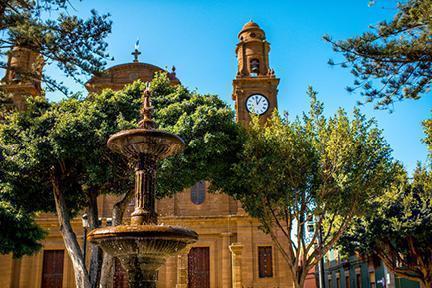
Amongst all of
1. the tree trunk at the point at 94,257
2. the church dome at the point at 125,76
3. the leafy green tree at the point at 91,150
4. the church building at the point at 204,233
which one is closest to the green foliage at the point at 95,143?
the leafy green tree at the point at 91,150

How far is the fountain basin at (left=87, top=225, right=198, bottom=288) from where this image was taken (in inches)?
317

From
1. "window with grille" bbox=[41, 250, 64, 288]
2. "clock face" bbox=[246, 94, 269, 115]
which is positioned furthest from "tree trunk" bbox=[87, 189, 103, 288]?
"clock face" bbox=[246, 94, 269, 115]

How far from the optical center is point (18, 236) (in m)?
17.0

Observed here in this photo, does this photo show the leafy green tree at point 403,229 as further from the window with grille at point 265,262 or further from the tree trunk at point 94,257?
the tree trunk at point 94,257

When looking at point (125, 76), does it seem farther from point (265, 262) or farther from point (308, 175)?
point (308, 175)

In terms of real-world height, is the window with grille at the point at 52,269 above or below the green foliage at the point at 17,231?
below

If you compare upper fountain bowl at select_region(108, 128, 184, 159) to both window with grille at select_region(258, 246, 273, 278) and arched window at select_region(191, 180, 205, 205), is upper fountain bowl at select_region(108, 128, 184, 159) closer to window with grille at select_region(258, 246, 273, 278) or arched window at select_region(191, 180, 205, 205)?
window with grille at select_region(258, 246, 273, 278)

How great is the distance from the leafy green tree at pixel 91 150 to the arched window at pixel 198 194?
31.8ft

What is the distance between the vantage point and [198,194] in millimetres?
26312

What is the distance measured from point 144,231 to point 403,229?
15570 millimetres

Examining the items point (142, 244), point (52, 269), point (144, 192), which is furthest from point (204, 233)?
point (142, 244)

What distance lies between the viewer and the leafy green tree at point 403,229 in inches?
804

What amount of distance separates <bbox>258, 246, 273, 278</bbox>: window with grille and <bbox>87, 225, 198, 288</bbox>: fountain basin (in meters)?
16.4

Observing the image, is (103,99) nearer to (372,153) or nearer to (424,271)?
(372,153)
